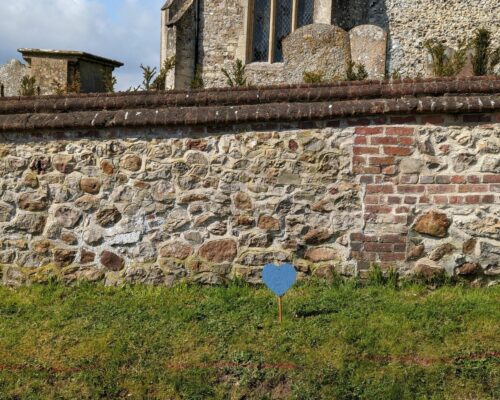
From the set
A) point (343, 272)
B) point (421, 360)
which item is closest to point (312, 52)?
point (343, 272)

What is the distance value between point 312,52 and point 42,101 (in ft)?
24.0

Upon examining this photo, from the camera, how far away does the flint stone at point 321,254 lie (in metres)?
6.20

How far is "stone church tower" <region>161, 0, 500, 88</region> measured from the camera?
16.2 meters

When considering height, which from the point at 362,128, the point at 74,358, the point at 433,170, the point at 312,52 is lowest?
the point at 74,358

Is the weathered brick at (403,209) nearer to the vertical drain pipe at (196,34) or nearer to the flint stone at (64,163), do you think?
the flint stone at (64,163)

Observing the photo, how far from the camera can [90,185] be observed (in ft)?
21.3

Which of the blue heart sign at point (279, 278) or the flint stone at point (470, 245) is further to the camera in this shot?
the flint stone at point (470, 245)

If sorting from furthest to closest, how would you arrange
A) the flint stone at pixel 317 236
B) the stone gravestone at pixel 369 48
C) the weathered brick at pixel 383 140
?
the stone gravestone at pixel 369 48 < the flint stone at pixel 317 236 < the weathered brick at pixel 383 140

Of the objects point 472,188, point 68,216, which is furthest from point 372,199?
point 68,216

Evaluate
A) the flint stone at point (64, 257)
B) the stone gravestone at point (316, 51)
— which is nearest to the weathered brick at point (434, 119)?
the flint stone at point (64, 257)

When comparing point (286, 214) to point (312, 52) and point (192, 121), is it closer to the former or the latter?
point (192, 121)

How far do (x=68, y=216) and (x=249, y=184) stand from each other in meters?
1.95

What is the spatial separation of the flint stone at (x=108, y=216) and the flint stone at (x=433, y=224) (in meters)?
3.04

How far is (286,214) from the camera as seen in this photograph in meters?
6.21
